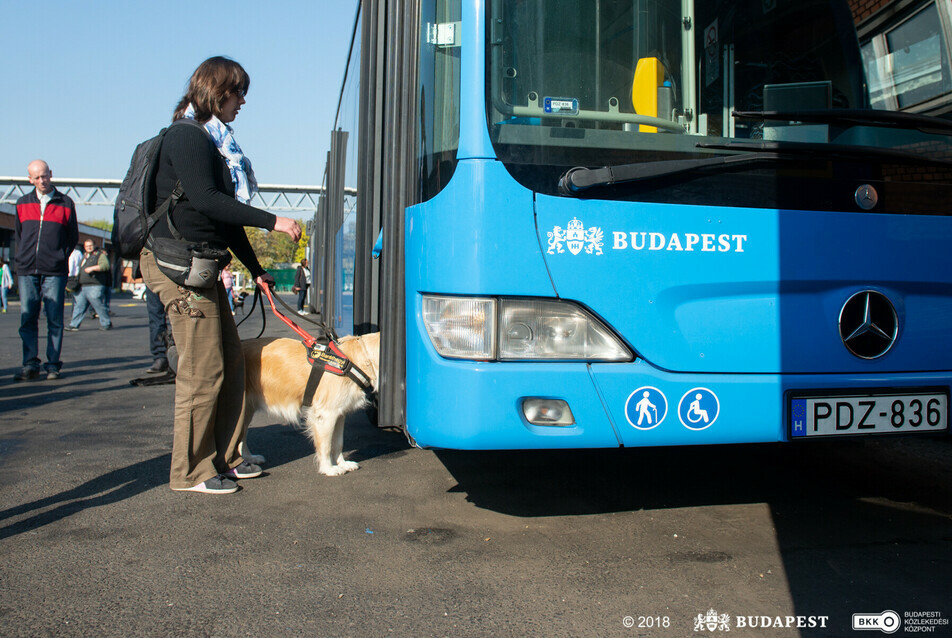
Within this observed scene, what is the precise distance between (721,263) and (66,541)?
9.56 feet

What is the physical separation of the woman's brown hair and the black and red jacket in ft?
15.8

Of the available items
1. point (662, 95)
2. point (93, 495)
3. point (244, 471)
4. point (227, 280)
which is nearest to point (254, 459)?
point (244, 471)

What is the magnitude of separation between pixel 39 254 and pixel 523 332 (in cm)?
696

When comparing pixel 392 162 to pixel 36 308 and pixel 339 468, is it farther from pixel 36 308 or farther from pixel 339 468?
pixel 36 308

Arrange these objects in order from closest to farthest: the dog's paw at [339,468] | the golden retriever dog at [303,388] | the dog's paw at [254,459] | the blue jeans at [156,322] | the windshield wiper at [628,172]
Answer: the windshield wiper at [628,172], the golden retriever dog at [303,388], the dog's paw at [339,468], the dog's paw at [254,459], the blue jeans at [156,322]

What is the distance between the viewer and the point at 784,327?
9.83 feet

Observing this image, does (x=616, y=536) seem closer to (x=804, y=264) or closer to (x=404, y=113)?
(x=804, y=264)

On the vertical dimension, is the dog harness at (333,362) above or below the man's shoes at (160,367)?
above

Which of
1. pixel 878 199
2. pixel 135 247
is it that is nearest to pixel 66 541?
pixel 135 247

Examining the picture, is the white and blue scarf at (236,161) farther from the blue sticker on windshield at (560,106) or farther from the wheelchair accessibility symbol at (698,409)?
the wheelchair accessibility symbol at (698,409)

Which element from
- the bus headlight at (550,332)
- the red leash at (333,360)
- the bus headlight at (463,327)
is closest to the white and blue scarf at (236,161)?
the red leash at (333,360)

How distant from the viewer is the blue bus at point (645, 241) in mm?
2783

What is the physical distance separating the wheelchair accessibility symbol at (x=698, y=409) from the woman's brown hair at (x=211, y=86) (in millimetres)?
2681

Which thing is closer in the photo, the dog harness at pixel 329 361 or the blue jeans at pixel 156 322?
the dog harness at pixel 329 361
